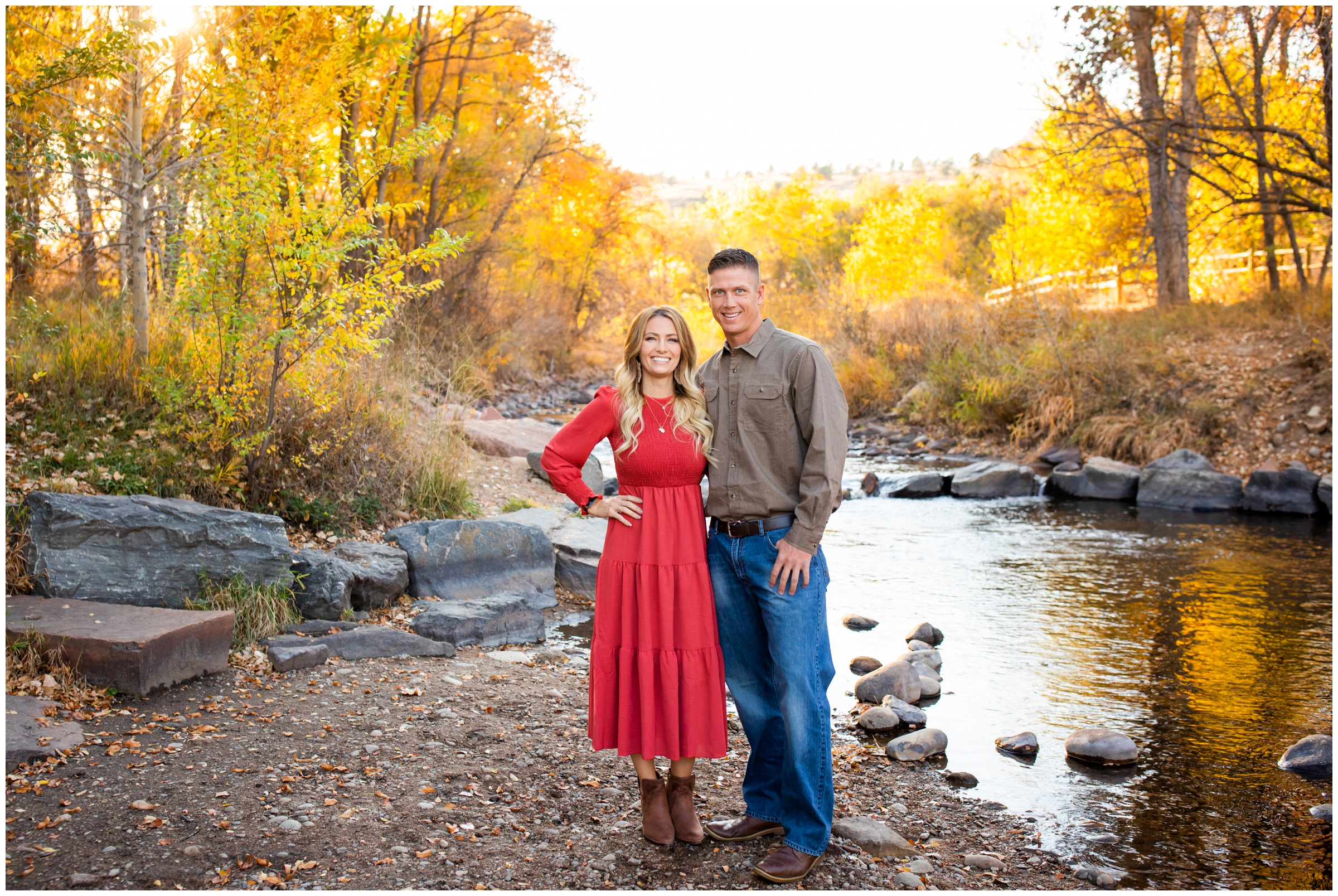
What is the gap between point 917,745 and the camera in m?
5.06

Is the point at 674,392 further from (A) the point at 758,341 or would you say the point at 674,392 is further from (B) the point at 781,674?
(B) the point at 781,674

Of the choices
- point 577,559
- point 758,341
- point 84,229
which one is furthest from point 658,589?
point 84,229

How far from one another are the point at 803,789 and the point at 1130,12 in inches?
639

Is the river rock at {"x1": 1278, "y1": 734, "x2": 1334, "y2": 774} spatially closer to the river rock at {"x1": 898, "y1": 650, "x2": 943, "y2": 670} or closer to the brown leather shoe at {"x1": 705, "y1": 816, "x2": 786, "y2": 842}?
the river rock at {"x1": 898, "y1": 650, "x2": 943, "y2": 670}

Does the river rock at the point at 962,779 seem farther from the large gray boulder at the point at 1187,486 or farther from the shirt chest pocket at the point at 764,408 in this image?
the large gray boulder at the point at 1187,486

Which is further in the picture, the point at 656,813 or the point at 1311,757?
the point at 1311,757

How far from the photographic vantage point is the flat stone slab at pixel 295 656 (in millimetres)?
5312

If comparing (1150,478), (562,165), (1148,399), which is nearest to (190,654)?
(1150,478)

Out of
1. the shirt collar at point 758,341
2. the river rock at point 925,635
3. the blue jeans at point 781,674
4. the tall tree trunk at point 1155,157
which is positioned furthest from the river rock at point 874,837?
the tall tree trunk at point 1155,157

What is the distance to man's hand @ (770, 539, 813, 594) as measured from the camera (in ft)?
10.8

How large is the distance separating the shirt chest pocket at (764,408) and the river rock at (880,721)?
268cm

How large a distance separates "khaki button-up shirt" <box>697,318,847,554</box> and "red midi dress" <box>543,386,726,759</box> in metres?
0.15

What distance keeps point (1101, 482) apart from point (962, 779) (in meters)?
9.97

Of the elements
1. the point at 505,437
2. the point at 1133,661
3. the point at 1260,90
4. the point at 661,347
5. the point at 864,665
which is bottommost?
the point at 1133,661
